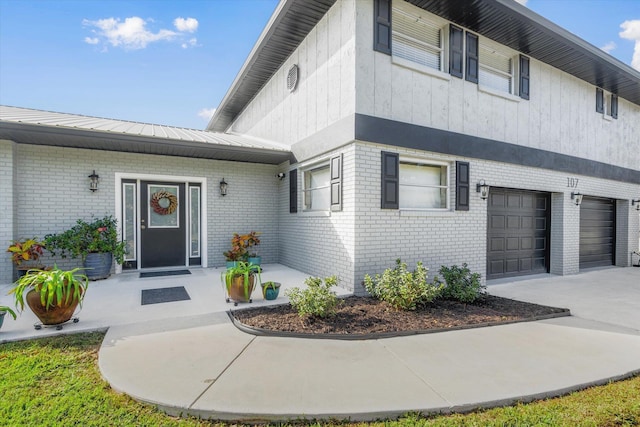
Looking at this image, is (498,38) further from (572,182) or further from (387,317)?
(387,317)

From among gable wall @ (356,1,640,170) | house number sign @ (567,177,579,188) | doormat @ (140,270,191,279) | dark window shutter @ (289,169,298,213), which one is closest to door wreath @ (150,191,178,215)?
doormat @ (140,270,191,279)

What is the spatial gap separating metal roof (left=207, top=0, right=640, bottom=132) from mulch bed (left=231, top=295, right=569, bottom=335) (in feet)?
17.0

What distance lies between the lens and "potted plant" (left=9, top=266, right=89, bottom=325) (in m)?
3.44

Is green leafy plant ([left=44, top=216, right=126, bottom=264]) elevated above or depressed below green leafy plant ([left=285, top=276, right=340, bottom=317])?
above

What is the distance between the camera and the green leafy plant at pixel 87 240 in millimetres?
6016

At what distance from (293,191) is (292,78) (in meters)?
2.68

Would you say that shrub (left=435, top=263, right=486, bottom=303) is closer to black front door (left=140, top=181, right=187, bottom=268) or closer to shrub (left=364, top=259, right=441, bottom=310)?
shrub (left=364, top=259, right=441, bottom=310)

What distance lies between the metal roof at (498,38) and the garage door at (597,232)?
3.40 meters

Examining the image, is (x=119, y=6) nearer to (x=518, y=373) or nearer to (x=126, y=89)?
(x=126, y=89)

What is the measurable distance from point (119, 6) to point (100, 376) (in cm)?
815

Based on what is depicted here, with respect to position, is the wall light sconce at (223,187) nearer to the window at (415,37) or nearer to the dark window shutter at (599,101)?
the window at (415,37)

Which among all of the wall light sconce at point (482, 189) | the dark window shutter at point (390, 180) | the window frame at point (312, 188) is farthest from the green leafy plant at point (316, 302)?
the wall light sconce at point (482, 189)

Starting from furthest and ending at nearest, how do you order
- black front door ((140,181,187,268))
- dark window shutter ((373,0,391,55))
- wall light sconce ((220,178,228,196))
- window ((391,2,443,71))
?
wall light sconce ((220,178,228,196)) < black front door ((140,181,187,268)) < window ((391,2,443,71)) < dark window shutter ((373,0,391,55))

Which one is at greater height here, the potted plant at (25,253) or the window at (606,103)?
the window at (606,103)
